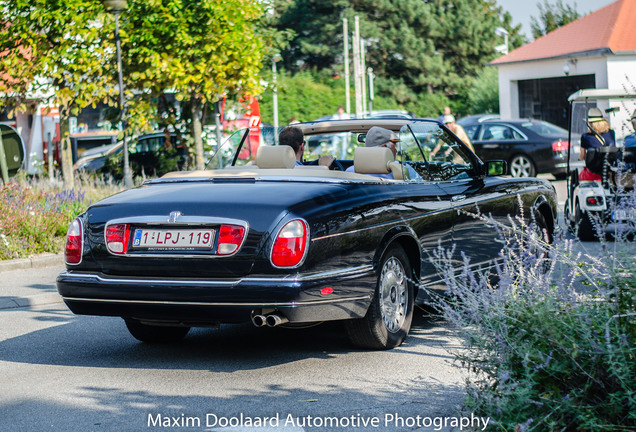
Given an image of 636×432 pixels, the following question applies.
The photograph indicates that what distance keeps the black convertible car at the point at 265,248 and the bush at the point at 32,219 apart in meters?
5.90

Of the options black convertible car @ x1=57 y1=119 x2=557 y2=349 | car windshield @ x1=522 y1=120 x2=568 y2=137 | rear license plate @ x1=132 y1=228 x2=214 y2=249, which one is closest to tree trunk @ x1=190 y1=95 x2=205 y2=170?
car windshield @ x1=522 y1=120 x2=568 y2=137

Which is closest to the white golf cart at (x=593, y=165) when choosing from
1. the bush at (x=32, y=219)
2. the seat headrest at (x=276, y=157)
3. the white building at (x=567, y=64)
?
the seat headrest at (x=276, y=157)

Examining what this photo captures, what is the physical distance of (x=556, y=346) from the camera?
13.7 feet

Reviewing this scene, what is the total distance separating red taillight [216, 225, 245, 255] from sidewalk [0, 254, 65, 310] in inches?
172

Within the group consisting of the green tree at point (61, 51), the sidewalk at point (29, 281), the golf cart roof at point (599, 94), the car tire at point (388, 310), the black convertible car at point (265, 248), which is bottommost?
the sidewalk at point (29, 281)

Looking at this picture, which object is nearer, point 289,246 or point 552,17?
point 289,246

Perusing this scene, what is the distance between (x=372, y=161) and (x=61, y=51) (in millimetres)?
11407

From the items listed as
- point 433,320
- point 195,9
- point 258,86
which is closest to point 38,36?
point 195,9

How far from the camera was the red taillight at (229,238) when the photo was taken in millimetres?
5797

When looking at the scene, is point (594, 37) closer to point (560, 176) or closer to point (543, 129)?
point (543, 129)

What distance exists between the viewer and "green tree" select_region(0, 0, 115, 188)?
671 inches

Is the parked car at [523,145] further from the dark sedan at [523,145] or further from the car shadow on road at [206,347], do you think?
the car shadow on road at [206,347]

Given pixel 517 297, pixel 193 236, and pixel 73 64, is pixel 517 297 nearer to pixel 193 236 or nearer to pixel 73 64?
pixel 193 236

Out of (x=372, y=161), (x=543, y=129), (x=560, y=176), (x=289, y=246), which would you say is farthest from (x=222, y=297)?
(x=543, y=129)
